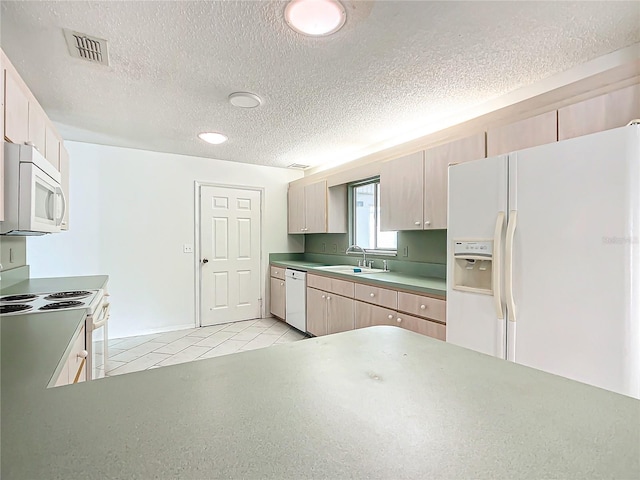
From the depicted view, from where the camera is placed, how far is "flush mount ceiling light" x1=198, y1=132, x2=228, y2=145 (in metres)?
3.41

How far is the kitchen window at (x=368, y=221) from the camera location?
387cm

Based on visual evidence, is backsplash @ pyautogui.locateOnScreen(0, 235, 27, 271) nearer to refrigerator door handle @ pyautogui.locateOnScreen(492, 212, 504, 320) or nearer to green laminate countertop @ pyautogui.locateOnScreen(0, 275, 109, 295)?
green laminate countertop @ pyautogui.locateOnScreen(0, 275, 109, 295)

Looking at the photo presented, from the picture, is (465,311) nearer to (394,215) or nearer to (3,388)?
(394,215)

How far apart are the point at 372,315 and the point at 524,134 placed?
5.94 ft

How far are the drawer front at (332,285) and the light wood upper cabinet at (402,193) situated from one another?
0.70 metres

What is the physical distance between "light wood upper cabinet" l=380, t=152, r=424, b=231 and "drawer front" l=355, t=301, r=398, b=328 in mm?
780

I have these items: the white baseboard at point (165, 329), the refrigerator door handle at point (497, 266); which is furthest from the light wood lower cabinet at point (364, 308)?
the white baseboard at point (165, 329)

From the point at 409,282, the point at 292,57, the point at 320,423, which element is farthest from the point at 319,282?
the point at 320,423

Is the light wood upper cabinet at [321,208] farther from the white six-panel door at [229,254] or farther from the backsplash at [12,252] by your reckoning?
the backsplash at [12,252]

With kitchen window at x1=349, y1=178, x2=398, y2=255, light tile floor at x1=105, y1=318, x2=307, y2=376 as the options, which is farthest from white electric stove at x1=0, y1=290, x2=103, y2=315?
kitchen window at x1=349, y1=178, x2=398, y2=255

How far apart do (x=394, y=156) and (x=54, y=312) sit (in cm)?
293

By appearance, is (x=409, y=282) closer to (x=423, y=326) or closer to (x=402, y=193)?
(x=423, y=326)

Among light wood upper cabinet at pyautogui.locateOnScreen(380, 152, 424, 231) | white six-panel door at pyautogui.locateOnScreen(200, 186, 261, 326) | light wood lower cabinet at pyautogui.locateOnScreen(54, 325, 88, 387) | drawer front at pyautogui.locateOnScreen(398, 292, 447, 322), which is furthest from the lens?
white six-panel door at pyautogui.locateOnScreen(200, 186, 261, 326)

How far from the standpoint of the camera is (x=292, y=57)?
1984mm
